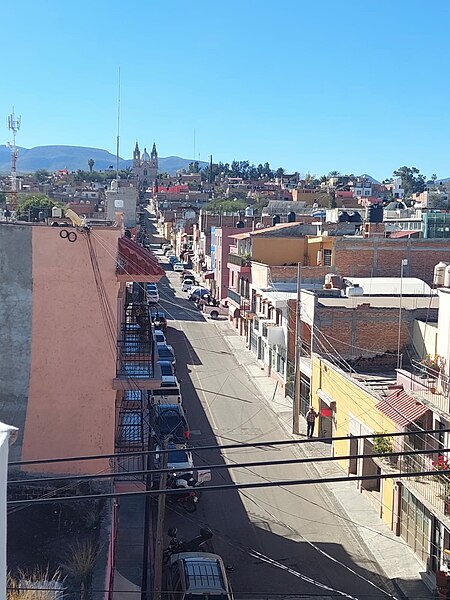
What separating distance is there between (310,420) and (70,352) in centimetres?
1113

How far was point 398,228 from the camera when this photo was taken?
4381 cm

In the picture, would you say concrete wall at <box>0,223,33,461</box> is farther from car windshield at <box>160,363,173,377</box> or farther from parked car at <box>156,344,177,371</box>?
parked car at <box>156,344,177,371</box>

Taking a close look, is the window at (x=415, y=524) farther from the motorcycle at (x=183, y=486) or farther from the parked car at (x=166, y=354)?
the parked car at (x=166, y=354)

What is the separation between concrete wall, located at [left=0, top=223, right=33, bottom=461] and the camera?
10.7m

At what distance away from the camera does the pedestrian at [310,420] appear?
2073cm

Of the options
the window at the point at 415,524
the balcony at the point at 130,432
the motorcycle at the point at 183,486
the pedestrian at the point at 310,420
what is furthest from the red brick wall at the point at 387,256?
the balcony at the point at 130,432


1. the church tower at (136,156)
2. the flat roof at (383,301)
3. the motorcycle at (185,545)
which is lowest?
the motorcycle at (185,545)

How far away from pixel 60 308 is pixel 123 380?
1485mm

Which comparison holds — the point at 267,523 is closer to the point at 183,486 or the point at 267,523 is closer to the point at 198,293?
the point at 183,486

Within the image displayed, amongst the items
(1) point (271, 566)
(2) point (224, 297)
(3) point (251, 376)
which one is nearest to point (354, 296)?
(3) point (251, 376)

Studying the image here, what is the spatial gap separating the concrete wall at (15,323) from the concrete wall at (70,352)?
0.10 metres

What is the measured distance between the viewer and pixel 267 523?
15445 mm

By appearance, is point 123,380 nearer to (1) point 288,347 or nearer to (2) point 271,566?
(2) point 271,566

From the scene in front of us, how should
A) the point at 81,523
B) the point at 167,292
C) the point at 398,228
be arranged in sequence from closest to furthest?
1. the point at 81,523
2. the point at 398,228
3. the point at 167,292
